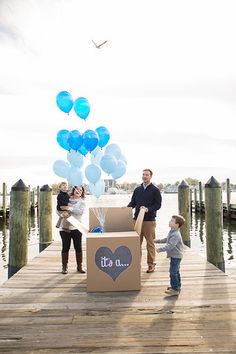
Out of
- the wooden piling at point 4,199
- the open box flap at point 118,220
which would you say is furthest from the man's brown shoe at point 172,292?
the wooden piling at point 4,199

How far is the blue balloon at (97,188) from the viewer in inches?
268

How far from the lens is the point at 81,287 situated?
222 inches

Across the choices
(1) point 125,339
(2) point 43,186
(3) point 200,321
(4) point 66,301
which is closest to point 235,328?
(3) point 200,321

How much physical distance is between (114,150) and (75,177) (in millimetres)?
808

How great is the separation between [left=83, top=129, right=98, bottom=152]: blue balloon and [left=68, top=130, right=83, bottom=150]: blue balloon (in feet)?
0.41

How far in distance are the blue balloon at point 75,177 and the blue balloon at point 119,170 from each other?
56 cm

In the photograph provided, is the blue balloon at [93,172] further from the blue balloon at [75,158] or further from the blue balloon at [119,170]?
the blue balloon at [75,158]

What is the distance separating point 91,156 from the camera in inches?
263

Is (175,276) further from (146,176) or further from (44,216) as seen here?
(44,216)

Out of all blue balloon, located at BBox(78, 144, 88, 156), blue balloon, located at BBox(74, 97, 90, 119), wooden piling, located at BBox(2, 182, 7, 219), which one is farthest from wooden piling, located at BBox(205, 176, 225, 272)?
wooden piling, located at BBox(2, 182, 7, 219)

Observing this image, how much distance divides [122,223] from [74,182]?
3.54 ft

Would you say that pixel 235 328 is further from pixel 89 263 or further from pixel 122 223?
pixel 122 223

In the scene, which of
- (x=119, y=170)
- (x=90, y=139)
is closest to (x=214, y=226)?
(x=119, y=170)

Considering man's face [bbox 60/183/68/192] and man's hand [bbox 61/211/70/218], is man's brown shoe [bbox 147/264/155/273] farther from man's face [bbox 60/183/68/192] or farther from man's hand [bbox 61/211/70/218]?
man's face [bbox 60/183/68/192]
